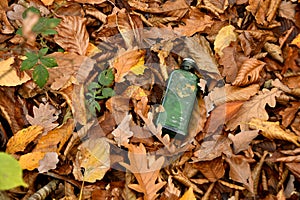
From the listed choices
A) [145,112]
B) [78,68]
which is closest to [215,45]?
[145,112]

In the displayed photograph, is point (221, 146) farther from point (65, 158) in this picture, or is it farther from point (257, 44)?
point (65, 158)

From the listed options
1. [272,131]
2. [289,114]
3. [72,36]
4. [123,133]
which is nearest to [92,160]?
[123,133]

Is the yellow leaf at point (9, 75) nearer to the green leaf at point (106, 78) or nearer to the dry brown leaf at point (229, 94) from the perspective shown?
the green leaf at point (106, 78)

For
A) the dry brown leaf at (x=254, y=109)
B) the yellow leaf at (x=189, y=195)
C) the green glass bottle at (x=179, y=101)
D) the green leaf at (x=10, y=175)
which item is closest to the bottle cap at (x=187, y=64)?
the green glass bottle at (x=179, y=101)

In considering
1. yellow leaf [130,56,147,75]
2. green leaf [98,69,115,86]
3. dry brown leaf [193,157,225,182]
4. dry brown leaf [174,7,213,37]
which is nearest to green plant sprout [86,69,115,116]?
green leaf [98,69,115,86]

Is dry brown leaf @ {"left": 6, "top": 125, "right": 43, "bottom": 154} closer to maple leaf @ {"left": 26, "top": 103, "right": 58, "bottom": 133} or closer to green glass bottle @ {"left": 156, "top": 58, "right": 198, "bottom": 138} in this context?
maple leaf @ {"left": 26, "top": 103, "right": 58, "bottom": 133}

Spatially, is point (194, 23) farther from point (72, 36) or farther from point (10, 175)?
point (10, 175)
